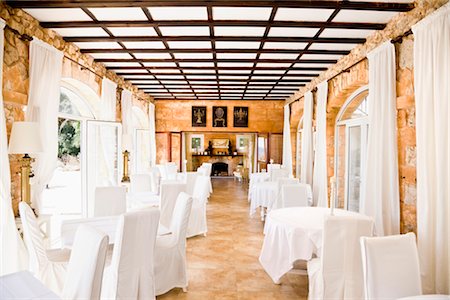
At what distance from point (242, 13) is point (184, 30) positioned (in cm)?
98

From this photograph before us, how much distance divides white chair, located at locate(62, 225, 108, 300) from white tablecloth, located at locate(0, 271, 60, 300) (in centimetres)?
22

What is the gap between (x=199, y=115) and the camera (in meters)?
10.6

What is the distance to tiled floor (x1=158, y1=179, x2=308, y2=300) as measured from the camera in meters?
3.15

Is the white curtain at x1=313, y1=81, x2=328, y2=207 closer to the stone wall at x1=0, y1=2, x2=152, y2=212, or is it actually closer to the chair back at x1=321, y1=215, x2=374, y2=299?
the chair back at x1=321, y1=215, x2=374, y2=299

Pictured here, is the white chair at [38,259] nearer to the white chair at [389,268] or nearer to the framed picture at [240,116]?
the white chair at [389,268]

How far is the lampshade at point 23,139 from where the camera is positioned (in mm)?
3094

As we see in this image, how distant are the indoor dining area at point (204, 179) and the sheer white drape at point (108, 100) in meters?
0.05

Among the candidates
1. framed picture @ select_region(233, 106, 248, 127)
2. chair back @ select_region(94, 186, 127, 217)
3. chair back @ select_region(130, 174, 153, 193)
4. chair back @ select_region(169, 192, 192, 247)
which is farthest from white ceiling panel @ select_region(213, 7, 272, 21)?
framed picture @ select_region(233, 106, 248, 127)

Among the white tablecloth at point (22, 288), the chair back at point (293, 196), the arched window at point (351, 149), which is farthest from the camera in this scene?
the arched window at point (351, 149)

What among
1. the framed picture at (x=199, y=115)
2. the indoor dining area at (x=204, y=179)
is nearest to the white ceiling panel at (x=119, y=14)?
the indoor dining area at (x=204, y=179)

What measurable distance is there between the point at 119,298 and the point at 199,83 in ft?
A: 20.1

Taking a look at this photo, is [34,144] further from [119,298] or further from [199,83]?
[199,83]

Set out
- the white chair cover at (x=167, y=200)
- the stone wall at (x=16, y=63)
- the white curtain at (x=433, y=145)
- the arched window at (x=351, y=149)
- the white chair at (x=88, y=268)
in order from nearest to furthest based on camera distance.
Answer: the white chair at (x=88, y=268) → the white curtain at (x=433, y=145) → the stone wall at (x=16, y=63) → the white chair cover at (x=167, y=200) → the arched window at (x=351, y=149)

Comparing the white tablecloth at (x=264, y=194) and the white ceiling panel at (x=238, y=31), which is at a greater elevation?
the white ceiling panel at (x=238, y=31)
